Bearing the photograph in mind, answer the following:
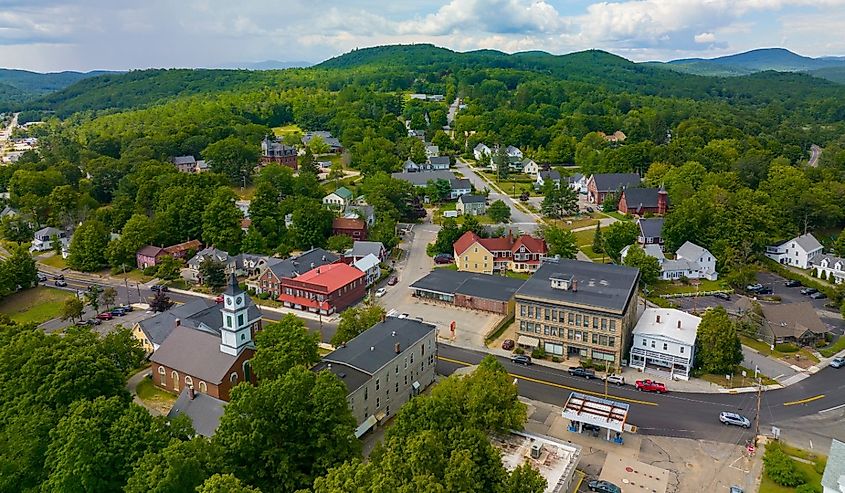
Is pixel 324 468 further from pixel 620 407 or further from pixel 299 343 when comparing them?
pixel 620 407

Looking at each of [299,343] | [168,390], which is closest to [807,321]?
[299,343]

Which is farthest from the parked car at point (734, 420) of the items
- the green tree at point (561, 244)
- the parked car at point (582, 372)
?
the green tree at point (561, 244)

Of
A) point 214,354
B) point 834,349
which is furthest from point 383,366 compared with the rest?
point 834,349

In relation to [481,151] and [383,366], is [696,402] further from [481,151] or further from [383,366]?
[481,151]

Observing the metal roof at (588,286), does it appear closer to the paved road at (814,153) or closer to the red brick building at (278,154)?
the red brick building at (278,154)

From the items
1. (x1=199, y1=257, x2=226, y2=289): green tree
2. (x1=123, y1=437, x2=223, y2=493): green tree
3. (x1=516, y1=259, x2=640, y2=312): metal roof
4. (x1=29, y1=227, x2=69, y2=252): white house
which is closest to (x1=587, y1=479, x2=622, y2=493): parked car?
(x1=516, y1=259, x2=640, y2=312): metal roof

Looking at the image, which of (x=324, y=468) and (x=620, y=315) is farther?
(x=620, y=315)

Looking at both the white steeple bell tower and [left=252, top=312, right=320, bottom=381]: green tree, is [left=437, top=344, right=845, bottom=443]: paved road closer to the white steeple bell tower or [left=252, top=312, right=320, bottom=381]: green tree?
[left=252, top=312, right=320, bottom=381]: green tree
